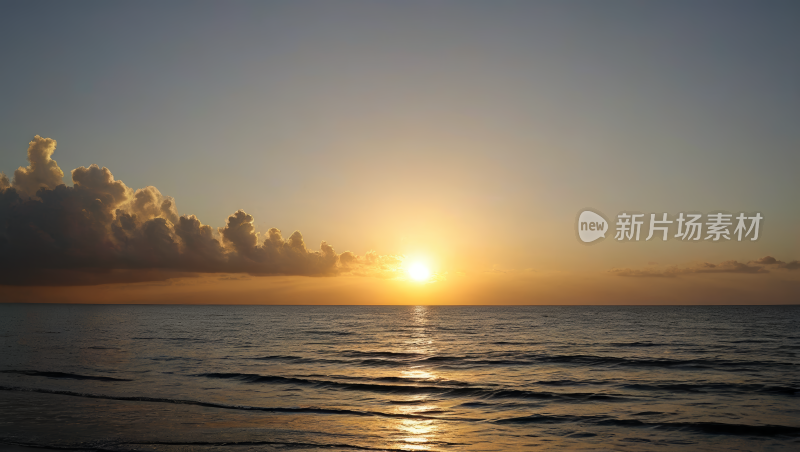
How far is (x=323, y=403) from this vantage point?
2275 cm

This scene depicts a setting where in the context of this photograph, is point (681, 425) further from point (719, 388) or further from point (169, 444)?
point (169, 444)

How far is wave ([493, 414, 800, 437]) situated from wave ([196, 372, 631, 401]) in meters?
4.27

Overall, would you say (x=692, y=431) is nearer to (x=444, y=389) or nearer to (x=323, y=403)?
(x=444, y=389)

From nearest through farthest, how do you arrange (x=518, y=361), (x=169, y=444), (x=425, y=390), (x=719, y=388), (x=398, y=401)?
(x=169, y=444), (x=398, y=401), (x=425, y=390), (x=719, y=388), (x=518, y=361)

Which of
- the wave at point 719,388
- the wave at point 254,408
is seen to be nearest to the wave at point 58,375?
the wave at point 254,408

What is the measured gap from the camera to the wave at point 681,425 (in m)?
18.4

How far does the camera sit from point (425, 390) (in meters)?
26.9

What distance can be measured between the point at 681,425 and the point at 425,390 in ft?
41.9

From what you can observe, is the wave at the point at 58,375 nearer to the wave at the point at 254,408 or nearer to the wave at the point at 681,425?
the wave at the point at 254,408

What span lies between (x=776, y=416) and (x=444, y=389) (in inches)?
610

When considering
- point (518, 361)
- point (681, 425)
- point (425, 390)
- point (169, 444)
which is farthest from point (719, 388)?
point (169, 444)

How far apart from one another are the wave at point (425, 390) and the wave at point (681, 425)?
4271mm

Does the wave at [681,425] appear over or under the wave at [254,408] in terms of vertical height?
over

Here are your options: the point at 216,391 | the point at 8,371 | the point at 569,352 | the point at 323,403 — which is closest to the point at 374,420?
the point at 323,403
